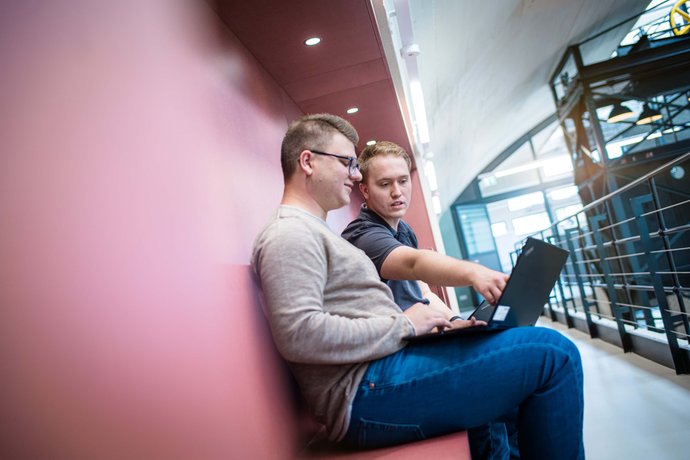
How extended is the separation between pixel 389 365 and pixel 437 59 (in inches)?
214

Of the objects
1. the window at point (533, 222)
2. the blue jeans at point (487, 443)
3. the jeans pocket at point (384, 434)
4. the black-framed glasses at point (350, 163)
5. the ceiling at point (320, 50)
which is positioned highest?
the ceiling at point (320, 50)

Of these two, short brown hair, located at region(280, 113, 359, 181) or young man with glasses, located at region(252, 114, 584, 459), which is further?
short brown hair, located at region(280, 113, 359, 181)

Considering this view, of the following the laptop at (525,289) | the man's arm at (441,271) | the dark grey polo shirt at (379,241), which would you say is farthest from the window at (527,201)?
the man's arm at (441,271)

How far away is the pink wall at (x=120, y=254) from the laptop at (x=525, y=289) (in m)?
0.51

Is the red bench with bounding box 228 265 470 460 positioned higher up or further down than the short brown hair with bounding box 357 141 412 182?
further down

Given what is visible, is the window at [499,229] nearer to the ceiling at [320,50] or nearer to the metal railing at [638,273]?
the metal railing at [638,273]

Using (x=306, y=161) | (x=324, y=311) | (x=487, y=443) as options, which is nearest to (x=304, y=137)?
(x=306, y=161)

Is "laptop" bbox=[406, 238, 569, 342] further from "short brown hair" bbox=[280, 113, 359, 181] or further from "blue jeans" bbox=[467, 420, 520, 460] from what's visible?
"short brown hair" bbox=[280, 113, 359, 181]

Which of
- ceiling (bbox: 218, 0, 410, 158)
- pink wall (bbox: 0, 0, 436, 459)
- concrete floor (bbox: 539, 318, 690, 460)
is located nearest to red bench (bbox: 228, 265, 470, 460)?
pink wall (bbox: 0, 0, 436, 459)

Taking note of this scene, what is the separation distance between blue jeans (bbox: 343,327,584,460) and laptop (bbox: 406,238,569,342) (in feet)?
0.14

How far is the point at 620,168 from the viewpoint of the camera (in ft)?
26.9

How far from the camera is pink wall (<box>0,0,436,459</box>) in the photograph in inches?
27.1

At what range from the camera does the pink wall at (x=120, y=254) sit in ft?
2.26

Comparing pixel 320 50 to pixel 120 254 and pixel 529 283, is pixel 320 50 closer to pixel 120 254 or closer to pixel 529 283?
pixel 529 283
